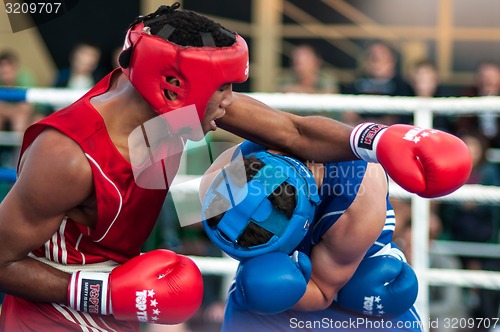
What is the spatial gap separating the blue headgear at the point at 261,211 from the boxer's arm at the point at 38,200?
0.40m

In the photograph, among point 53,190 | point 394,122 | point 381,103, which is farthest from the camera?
point 394,122

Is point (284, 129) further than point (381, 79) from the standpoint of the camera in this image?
No

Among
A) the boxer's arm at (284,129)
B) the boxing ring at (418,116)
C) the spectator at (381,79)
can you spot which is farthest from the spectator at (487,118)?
the boxer's arm at (284,129)

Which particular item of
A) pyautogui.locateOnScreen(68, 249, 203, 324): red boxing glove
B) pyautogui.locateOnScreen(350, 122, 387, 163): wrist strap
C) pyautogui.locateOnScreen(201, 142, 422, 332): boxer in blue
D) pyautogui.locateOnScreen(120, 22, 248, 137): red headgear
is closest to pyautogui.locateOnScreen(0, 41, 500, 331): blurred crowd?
pyautogui.locateOnScreen(201, 142, 422, 332): boxer in blue

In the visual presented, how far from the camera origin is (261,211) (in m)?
2.24

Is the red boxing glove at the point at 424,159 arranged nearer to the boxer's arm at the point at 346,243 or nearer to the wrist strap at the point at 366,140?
the wrist strap at the point at 366,140

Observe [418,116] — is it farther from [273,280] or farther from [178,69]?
[178,69]

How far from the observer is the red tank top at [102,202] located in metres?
2.04

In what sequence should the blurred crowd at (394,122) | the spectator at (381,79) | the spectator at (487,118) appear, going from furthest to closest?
1. the spectator at (381,79)
2. the spectator at (487,118)
3. the blurred crowd at (394,122)

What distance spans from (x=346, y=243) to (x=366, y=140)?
1.09 feet

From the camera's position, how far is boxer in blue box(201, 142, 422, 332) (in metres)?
2.24

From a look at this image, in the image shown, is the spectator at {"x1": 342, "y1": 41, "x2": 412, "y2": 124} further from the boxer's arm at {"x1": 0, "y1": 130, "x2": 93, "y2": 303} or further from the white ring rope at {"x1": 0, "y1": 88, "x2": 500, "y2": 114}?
the boxer's arm at {"x1": 0, "y1": 130, "x2": 93, "y2": 303}

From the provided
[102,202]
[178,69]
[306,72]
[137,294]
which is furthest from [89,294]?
[306,72]

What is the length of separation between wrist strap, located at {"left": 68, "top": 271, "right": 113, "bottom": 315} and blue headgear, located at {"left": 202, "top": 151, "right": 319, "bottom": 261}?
1.13 ft
